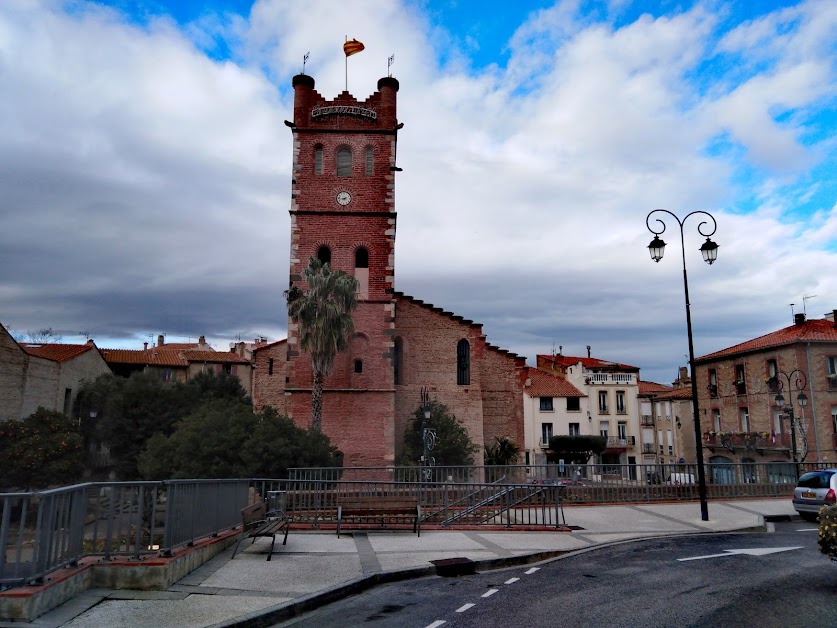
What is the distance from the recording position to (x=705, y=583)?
8641 millimetres

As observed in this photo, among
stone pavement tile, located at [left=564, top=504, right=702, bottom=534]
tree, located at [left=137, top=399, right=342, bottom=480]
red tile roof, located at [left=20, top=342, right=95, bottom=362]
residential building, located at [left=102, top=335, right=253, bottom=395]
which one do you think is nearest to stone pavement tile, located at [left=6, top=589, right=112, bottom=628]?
stone pavement tile, located at [left=564, top=504, right=702, bottom=534]

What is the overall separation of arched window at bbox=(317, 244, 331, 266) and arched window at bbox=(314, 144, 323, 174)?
4.15 metres

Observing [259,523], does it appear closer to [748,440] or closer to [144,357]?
[748,440]

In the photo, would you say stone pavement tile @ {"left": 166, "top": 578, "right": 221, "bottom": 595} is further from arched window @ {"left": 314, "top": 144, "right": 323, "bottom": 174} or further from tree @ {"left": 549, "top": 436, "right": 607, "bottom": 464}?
tree @ {"left": 549, "top": 436, "right": 607, "bottom": 464}

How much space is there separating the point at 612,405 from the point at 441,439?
93.5 ft

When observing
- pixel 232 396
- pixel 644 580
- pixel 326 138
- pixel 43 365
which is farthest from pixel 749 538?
pixel 43 365

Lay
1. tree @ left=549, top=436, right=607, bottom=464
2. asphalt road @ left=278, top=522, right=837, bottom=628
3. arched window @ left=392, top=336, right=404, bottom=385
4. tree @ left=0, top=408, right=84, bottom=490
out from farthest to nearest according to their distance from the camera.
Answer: tree @ left=549, top=436, right=607, bottom=464 < arched window @ left=392, top=336, right=404, bottom=385 < tree @ left=0, top=408, right=84, bottom=490 < asphalt road @ left=278, top=522, right=837, bottom=628

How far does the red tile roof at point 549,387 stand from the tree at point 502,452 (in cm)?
1918

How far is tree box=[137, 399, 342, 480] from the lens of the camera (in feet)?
68.8

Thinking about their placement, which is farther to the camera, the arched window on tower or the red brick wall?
the red brick wall

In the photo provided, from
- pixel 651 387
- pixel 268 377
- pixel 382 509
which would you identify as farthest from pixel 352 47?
pixel 651 387

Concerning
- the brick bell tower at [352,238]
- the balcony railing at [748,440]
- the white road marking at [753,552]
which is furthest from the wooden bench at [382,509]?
the balcony railing at [748,440]

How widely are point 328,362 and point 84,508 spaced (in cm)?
2151

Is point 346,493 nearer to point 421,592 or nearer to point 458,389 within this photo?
point 421,592
